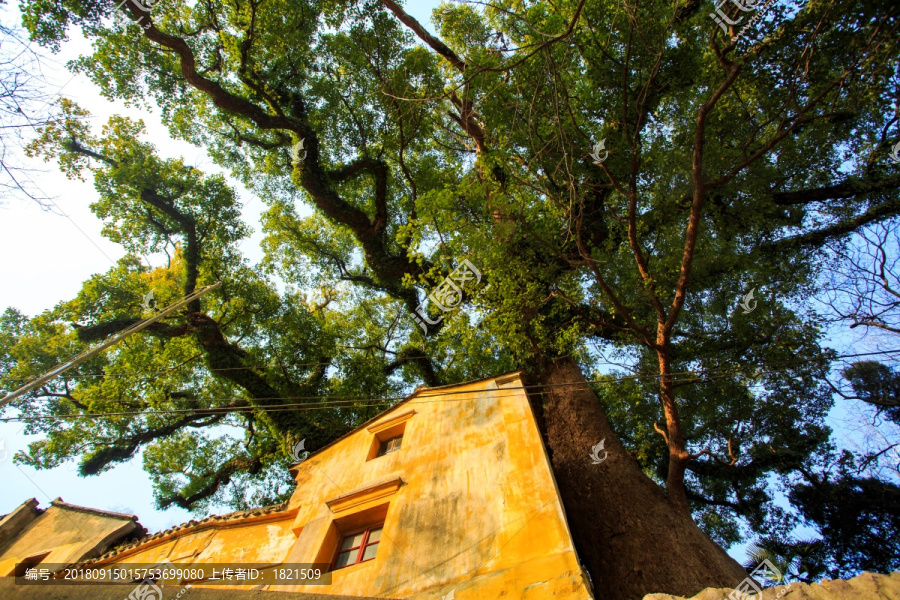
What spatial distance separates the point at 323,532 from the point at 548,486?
3951 millimetres

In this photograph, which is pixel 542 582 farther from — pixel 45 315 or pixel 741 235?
pixel 45 315

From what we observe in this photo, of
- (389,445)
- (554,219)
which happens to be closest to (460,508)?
(389,445)

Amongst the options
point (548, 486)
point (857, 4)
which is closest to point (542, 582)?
point (548, 486)

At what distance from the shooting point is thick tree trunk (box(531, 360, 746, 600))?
15.6ft

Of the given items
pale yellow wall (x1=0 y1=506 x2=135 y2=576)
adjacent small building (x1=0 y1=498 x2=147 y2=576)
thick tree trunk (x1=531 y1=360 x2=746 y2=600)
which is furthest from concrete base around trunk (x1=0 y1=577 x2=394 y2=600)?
pale yellow wall (x1=0 y1=506 x2=135 y2=576)

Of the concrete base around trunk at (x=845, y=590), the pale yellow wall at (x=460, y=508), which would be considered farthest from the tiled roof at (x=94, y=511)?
the concrete base around trunk at (x=845, y=590)

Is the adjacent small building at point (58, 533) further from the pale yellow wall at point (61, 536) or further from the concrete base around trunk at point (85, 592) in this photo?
the concrete base around trunk at point (85, 592)

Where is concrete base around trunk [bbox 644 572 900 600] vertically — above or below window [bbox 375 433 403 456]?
below

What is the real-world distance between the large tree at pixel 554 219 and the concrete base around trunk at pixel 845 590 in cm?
192

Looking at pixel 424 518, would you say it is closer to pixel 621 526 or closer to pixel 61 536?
pixel 621 526

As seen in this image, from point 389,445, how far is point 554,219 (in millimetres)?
6111

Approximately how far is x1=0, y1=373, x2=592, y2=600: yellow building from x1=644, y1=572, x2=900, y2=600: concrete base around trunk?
1584mm

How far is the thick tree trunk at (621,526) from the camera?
188 inches

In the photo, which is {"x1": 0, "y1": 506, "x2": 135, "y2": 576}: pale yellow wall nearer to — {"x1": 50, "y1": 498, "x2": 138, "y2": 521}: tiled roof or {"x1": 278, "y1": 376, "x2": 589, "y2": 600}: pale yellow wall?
{"x1": 50, "y1": 498, "x2": 138, "y2": 521}: tiled roof
